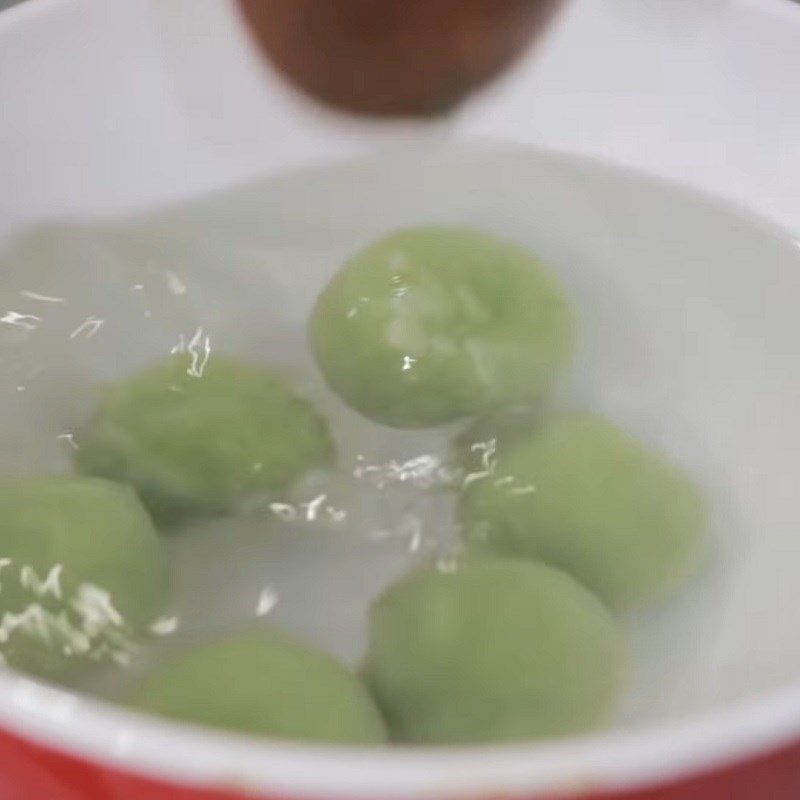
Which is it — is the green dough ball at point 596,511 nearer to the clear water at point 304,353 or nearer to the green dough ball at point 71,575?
the clear water at point 304,353

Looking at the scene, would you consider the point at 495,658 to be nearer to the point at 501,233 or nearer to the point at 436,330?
the point at 436,330

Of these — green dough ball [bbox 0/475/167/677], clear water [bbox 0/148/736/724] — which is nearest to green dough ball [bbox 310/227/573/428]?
clear water [bbox 0/148/736/724]

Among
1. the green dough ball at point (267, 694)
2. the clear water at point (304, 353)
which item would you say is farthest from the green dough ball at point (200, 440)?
the green dough ball at point (267, 694)

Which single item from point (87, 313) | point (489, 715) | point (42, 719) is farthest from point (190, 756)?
point (87, 313)

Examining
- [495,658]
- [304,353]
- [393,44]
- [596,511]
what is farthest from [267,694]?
[393,44]

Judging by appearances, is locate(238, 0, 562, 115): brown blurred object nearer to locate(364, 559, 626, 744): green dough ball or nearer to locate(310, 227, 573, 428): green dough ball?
locate(310, 227, 573, 428): green dough ball

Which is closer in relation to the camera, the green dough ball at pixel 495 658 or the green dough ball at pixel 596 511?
the green dough ball at pixel 495 658
